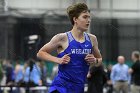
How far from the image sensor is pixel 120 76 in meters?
15.1

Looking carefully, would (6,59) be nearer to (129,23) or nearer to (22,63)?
(22,63)

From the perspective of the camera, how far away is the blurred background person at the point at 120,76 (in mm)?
14965

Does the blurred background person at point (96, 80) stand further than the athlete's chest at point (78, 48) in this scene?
Yes

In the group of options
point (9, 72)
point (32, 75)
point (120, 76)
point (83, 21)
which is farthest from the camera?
point (120, 76)

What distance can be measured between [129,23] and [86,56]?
381 inches

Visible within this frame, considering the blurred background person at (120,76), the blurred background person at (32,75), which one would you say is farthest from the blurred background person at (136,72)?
the blurred background person at (32,75)

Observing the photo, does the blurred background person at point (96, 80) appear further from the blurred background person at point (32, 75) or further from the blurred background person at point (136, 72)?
the blurred background person at point (136, 72)

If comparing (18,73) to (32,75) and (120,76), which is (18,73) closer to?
(32,75)

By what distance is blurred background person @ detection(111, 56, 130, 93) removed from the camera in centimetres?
1496

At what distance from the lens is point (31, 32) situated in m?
12.6

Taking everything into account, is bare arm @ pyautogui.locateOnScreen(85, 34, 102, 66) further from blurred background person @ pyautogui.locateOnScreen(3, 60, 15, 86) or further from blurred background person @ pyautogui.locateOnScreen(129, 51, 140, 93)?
blurred background person @ pyautogui.locateOnScreen(129, 51, 140, 93)

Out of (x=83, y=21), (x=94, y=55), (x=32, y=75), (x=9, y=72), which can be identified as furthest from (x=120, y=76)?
(x=83, y=21)

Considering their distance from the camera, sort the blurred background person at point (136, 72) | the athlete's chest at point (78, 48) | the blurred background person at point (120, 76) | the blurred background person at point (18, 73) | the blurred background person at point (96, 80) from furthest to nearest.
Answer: the blurred background person at point (120, 76)
the blurred background person at point (136, 72)
the blurred background person at point (18, 73)
the blurred background person at point (96, 80)
the athlete's chest at point (78, 48)

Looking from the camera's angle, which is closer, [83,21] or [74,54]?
[74,54]
